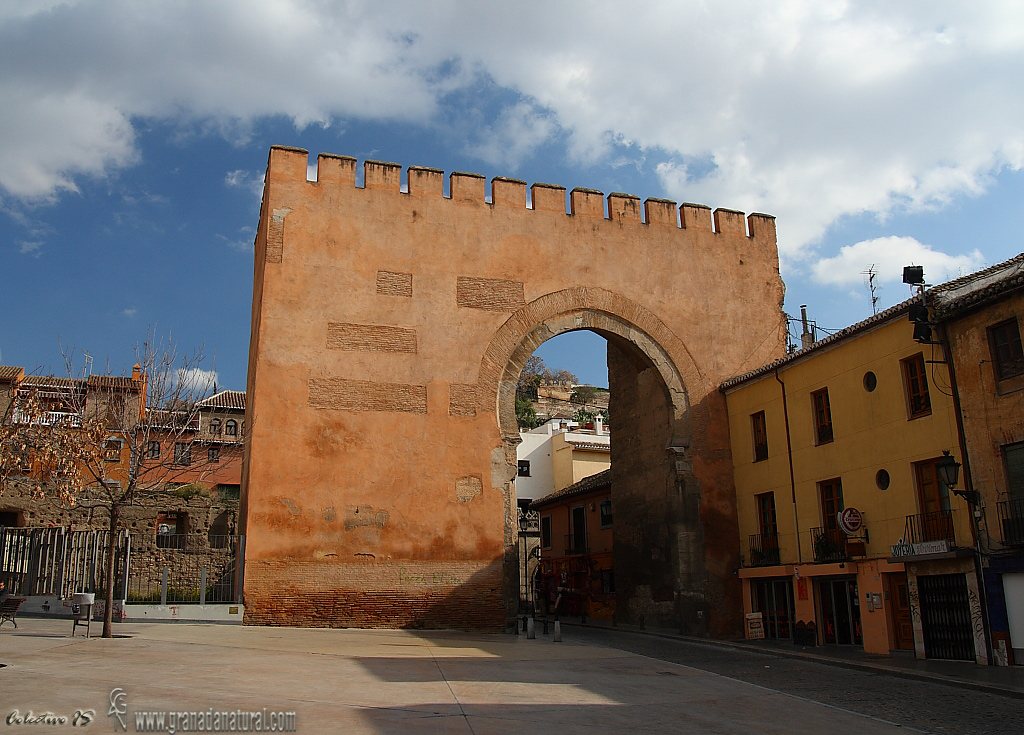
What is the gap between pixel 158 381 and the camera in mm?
17734

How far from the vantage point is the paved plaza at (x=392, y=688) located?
646 centimetres

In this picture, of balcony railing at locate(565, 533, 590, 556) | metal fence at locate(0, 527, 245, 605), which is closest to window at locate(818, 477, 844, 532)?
metal fence at locate(0, 527, 245, 605)

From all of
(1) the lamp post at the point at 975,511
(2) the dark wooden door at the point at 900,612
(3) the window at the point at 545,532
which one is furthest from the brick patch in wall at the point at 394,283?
(3) the window at the point at 545,532

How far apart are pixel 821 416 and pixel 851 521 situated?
7.66 ft

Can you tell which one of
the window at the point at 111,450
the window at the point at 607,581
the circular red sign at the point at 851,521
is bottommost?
the window at the point at 607,581

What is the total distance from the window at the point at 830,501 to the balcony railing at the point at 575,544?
11366 millimetres

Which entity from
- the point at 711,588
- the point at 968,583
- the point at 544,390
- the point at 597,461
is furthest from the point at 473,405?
the point at 544,390

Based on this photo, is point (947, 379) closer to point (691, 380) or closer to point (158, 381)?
point (691, 380)

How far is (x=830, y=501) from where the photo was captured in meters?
15.4

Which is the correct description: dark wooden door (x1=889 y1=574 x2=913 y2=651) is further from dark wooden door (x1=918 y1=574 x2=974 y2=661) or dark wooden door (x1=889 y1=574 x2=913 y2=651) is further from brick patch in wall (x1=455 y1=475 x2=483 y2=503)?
brick patch in wall (x1=455 y1=475 x2=483 y2=503)

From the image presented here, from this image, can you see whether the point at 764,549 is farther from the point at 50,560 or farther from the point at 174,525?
the point at 174,525

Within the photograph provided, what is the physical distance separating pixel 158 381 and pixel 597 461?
62.9 ft

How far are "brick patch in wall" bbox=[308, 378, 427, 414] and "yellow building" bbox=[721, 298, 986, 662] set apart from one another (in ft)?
22.8

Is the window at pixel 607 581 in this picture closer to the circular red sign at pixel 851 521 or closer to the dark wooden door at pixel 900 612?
the circular red sign at pixel 851 521
